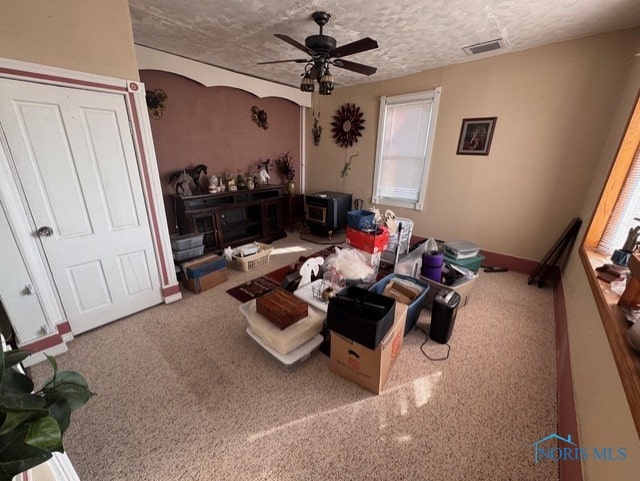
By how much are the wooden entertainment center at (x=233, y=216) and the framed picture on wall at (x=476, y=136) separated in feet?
9.15

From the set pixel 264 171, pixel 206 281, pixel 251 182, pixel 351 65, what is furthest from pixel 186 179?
pixel 351 65

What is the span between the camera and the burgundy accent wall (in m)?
3.19

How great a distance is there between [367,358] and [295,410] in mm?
521

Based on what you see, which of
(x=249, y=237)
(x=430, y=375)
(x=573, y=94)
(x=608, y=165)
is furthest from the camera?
(x=249, y=237)

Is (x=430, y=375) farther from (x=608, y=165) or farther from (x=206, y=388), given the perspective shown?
(x=608, y=165)

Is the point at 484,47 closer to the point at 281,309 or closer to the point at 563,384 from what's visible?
the point at 563,384

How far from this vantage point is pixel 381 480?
1169mm

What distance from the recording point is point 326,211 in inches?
166

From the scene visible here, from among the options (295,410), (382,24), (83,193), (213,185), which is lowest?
(295,410)

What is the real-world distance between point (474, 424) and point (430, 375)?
349 millimetres

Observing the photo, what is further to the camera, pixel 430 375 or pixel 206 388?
pixel 430 375

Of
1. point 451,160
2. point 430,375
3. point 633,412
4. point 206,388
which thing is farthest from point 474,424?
point 451,160

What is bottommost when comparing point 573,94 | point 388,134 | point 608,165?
point 608,165

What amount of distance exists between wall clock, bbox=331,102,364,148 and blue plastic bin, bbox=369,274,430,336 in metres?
2.95
